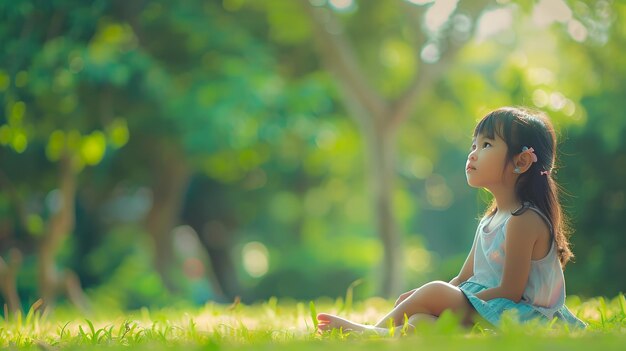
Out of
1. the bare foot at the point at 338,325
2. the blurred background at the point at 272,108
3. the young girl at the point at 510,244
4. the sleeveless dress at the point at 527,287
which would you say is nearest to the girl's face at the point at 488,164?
the young girl at the point at 510,244

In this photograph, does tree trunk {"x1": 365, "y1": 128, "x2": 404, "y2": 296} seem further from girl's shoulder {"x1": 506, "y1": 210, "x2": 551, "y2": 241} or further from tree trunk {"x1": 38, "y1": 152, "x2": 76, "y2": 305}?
girl's shoulder {"x1": 506, "y1": 210, "x2": 551, "y2": 241}

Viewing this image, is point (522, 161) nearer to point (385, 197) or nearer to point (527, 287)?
point (527, 287)

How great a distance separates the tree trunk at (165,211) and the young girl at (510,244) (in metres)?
11.3

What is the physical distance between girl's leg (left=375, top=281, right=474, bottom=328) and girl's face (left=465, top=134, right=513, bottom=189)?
56cm

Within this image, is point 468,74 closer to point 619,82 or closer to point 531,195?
point 619,82

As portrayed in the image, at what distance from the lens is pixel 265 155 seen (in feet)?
45.5

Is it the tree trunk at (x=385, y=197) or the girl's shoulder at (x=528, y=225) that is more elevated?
the girl's shoulder at (x=528, y=225)

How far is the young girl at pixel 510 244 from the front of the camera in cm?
365

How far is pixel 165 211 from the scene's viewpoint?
50.5 ft

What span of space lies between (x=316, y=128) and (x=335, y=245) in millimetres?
5228

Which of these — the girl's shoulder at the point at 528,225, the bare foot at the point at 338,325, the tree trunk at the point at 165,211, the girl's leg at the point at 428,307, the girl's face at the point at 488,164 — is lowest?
the tree trunk at the point at 165,211

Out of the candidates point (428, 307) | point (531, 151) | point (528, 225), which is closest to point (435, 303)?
Answer: point (428, 307)

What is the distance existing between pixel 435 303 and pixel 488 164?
0.73 metres

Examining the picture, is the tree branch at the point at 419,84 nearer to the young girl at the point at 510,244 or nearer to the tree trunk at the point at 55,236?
the tree trunk at the point at 55,236
